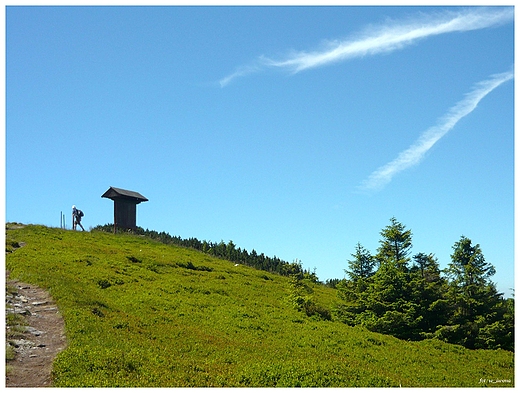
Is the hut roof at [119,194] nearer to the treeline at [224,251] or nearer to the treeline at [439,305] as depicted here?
the treeline at [224,251]

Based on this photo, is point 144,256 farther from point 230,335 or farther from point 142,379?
point 142,379

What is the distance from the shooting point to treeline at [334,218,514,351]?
29.7 metres

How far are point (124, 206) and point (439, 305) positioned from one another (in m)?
40.3

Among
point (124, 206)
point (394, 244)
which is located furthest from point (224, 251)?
point (394, 244)

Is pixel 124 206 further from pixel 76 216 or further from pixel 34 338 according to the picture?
pixel 34 338

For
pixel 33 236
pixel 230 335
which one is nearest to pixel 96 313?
pixel 230 335

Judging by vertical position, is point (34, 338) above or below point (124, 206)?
below

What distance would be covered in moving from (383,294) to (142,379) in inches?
780

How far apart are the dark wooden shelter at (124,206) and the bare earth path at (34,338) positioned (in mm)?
34305

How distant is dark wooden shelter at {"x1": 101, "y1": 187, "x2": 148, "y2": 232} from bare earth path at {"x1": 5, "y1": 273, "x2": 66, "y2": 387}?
3431cm

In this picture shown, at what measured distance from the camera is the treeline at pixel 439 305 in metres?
29.7

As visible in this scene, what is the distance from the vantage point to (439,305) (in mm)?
30969

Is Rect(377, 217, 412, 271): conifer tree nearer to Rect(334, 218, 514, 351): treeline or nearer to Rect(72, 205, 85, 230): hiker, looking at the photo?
Rect(334, 218, 514, 351): treeline

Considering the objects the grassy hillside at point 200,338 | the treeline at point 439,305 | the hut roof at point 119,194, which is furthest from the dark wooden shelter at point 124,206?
the treeline at point 439,305
